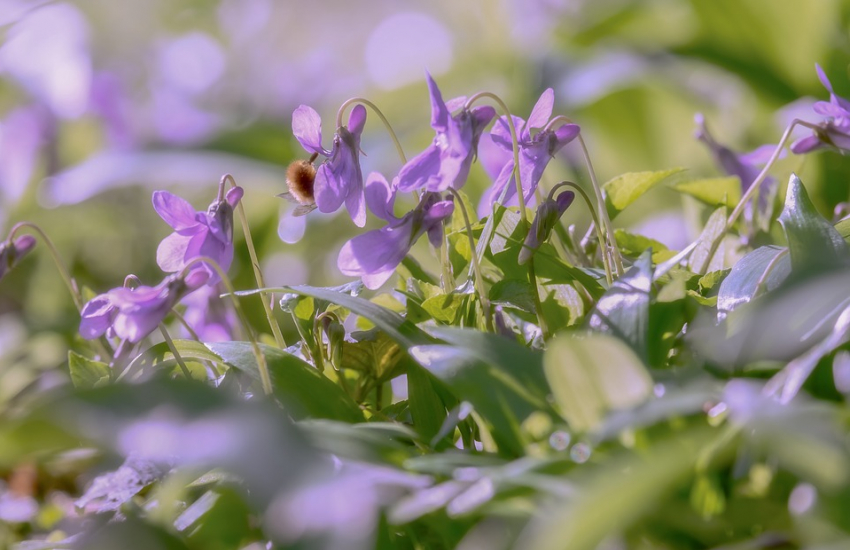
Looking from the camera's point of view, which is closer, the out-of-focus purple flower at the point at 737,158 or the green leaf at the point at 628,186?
the green leaf at the point at 628,186

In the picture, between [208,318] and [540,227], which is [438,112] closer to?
[540,227]

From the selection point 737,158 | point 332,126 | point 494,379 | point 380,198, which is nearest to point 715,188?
point 737,158

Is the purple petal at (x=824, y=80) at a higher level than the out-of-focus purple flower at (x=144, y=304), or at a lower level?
higher

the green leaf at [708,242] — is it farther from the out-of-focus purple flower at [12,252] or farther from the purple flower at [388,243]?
the out-of-focus purple flower at [12,252]

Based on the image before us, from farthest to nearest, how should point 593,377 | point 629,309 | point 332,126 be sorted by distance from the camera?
point 332,126 < point 629,309 < point 593,377

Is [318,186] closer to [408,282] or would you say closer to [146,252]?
[408,282]

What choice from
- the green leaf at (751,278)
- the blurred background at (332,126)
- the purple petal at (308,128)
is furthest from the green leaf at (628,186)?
the blurred background at (332,126)

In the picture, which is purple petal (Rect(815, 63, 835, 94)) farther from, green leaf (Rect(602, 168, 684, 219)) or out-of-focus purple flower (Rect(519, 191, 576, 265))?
out-of-focus purple flower (Rect(519, 191, 576, 265))
